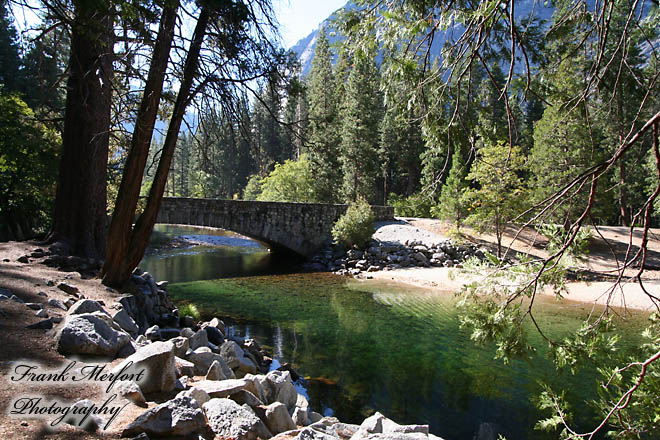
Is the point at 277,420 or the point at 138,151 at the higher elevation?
the point at 138,151

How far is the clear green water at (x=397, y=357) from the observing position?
6.21 metres

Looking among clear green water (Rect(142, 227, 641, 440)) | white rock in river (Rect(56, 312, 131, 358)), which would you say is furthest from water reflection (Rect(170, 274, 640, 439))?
white rock in river (Rect(56, 312, 131, 358))

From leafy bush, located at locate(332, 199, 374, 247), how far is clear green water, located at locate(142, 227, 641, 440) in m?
6.88

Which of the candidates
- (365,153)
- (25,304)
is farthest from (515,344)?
(365,153)

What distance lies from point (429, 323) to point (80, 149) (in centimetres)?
898

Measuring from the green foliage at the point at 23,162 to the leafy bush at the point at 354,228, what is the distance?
13146 mm

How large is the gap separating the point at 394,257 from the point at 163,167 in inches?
598

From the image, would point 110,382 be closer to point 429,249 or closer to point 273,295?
point 273,295

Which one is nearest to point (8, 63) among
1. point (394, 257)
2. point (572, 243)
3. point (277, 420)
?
point (394, 257)

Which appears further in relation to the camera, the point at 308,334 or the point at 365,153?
the point at 365,153

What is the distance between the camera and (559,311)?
42.3 feet

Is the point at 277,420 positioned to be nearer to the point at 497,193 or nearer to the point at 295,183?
the point at 497,193

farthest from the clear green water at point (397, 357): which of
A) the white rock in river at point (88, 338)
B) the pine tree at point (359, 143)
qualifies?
the pine tree at point (359, 143)

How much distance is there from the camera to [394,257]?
67.5 ft
